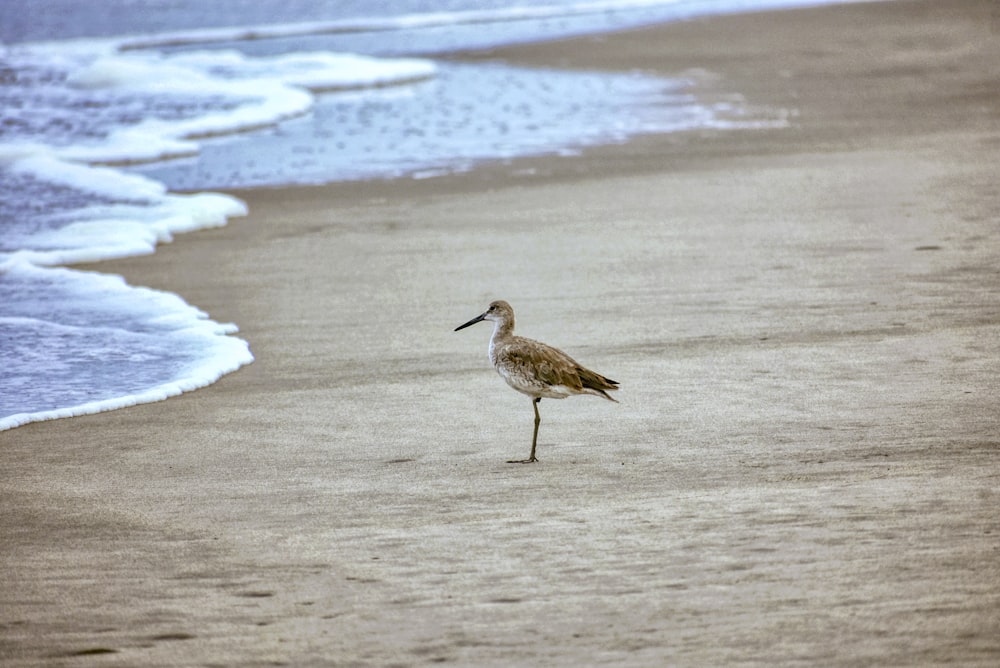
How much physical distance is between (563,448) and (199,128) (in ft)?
41.4

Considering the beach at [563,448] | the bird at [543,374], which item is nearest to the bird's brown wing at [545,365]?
the bird at [543,374]

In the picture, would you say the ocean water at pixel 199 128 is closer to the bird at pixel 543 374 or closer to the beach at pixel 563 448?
the beach at pixel 563 448

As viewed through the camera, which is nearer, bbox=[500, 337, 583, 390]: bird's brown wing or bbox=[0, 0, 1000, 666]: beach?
bbox=[0, 0, 1000, 666]: beach

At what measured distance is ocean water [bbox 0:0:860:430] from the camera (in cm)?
877

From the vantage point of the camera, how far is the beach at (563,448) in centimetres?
453

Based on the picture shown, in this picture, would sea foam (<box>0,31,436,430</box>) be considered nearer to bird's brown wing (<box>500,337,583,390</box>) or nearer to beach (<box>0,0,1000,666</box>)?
beach (<box>0,0,1000,666</box>)

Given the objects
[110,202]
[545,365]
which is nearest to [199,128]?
[110,202]

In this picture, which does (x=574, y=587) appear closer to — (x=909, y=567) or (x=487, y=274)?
(x=909, y=567)

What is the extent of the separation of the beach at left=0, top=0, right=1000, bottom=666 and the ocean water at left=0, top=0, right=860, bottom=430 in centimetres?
58

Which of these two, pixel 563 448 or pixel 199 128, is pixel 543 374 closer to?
pixel 563 448

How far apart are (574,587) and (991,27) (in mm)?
19862

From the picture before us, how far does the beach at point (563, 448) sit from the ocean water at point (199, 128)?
22.9 inches

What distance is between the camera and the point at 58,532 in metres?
5.52

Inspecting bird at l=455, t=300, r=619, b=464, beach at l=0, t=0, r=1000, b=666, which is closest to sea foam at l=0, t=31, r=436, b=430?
beach at l=0, t=0, r=1000, b=666
